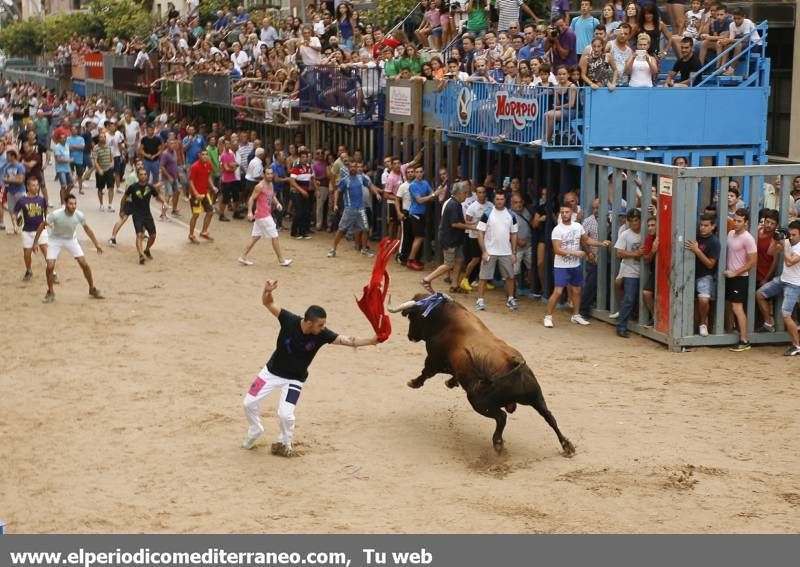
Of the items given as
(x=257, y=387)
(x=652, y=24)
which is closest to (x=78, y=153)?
(x=652, y=24)

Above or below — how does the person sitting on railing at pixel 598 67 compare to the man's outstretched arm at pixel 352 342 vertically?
above

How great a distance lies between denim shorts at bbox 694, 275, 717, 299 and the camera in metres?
15.5

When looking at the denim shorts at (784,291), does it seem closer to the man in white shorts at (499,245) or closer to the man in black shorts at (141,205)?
the man in white shorts at (499,245)

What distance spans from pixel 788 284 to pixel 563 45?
6.12 m

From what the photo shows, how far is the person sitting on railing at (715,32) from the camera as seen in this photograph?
18.7 metres

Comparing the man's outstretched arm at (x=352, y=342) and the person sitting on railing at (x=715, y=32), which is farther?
the person sitting on railing at (x=715, y=32)

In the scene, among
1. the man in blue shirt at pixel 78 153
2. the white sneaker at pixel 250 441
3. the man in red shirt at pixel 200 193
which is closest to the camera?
the white sneaker at pixel 250 441

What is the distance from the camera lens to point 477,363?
11305 millimetres

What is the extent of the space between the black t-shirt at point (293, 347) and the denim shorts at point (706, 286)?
606 centimetres

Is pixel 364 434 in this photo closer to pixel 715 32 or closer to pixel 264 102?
pixel 715 32

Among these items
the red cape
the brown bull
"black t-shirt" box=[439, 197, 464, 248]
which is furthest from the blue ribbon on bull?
"black t-shirt" box=[439, 197, 464, 248]

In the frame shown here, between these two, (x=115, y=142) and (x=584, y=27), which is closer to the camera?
(x=584, y=27)

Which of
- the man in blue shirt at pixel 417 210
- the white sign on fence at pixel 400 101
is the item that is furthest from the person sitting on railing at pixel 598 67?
the white sign on fence at pixel 400 101

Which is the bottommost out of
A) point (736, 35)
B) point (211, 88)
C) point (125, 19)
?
point (211, 88)
